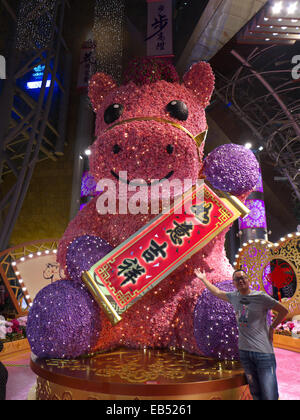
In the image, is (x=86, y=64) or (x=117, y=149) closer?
(x=117, y=149)

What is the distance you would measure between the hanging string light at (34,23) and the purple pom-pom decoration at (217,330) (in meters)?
5.65

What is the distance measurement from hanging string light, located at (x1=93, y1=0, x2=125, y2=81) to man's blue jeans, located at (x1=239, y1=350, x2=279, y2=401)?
7.16m

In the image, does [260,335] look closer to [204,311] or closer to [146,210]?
[204,311]

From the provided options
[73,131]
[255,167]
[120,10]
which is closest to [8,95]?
[73,131]

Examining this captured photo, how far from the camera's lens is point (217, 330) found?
165 cm

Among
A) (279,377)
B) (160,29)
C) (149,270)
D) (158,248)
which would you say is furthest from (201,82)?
(160,29)

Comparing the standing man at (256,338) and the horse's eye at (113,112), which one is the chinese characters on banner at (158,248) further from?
the horse's eye at (113,112)

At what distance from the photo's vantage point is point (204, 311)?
1.72 m

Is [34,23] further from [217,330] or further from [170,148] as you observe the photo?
[217,330]

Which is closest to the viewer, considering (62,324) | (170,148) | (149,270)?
(62,324)

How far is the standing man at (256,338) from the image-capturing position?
1435mm

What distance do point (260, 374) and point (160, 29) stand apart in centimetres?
576

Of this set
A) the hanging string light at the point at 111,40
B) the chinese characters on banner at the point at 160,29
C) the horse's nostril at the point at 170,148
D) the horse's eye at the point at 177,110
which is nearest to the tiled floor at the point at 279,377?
the horse's nostril at the point at 170,148

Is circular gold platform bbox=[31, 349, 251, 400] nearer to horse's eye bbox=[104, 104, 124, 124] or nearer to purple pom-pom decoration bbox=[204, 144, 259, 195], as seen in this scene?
purple pom-pom decoration bbox=[204, 144, 259, 195]
